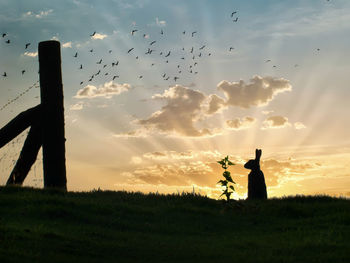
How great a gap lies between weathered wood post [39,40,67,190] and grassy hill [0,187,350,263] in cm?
85

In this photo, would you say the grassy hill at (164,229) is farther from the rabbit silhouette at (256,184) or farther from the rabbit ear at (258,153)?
the rabbit ear at (258,153)

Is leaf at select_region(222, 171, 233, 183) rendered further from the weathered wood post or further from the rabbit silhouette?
the weathered wood post

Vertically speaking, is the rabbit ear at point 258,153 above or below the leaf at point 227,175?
above

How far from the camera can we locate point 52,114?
17000 millimetres

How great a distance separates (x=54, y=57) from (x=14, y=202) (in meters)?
5.25

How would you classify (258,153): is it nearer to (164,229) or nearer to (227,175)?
(227,175)

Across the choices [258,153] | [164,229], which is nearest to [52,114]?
[164,229]

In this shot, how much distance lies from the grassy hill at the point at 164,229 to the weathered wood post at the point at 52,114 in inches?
33.5

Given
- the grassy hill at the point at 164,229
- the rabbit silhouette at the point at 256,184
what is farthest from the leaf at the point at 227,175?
the rabbit silhouette at the point at 256,184

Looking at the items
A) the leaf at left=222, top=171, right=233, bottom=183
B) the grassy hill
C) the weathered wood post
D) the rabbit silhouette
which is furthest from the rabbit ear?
the weathered wood post

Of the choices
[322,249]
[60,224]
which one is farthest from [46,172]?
[322,249]

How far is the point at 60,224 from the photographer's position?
531 inches

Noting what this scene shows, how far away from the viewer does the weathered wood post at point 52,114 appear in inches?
666

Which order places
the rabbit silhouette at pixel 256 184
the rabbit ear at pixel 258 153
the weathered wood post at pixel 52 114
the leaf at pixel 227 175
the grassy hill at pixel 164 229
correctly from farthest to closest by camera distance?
the rabbit ear at pixel 258 153
the rabbit silhouette at pixel 256 184
the leaf at pixel 227 175
the weathered wood post at pixel 52 114
the grassy hill at pixel 164 229
